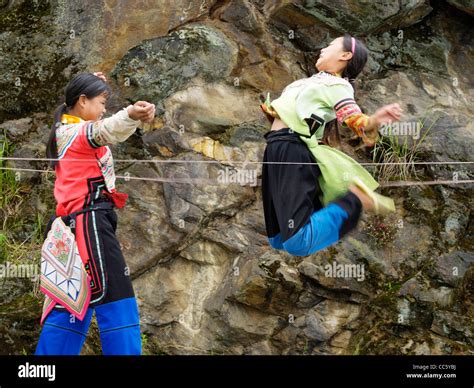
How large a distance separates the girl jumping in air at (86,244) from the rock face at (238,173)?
5.54ft

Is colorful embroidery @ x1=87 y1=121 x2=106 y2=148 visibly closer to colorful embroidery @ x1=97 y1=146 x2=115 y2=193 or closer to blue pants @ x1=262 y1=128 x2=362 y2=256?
colorful embroidery @ x1=97 y1=146 x2=115 y2=193

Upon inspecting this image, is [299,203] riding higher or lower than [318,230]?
higher

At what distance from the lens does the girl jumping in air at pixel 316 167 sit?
4617 millimetres

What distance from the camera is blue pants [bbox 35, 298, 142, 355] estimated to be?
453 cm

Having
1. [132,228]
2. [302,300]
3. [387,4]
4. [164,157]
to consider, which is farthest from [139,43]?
[302,300]

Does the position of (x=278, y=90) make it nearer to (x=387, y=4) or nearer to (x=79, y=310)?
(x=387, y=4)

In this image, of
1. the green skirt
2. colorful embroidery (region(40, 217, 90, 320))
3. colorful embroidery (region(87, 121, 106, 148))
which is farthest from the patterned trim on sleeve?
colorful embroidery (region(40, 217, 90, 320))

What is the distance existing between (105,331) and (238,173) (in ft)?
7.79

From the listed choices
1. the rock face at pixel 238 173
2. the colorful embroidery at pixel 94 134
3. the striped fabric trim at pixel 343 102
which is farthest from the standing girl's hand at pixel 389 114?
the rock face at pixel 238 173

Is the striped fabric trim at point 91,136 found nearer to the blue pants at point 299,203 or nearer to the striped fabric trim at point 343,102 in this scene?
the blue pants at point 299,203

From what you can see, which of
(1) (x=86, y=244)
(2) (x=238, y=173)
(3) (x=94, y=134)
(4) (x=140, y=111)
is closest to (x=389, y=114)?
(4) (x=140, y=111)

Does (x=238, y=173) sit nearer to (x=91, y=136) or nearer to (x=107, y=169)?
(x=107, y=169)

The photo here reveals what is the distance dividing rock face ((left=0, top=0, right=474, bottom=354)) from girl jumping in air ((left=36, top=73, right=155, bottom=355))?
1.69 m

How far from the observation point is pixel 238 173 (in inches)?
261
